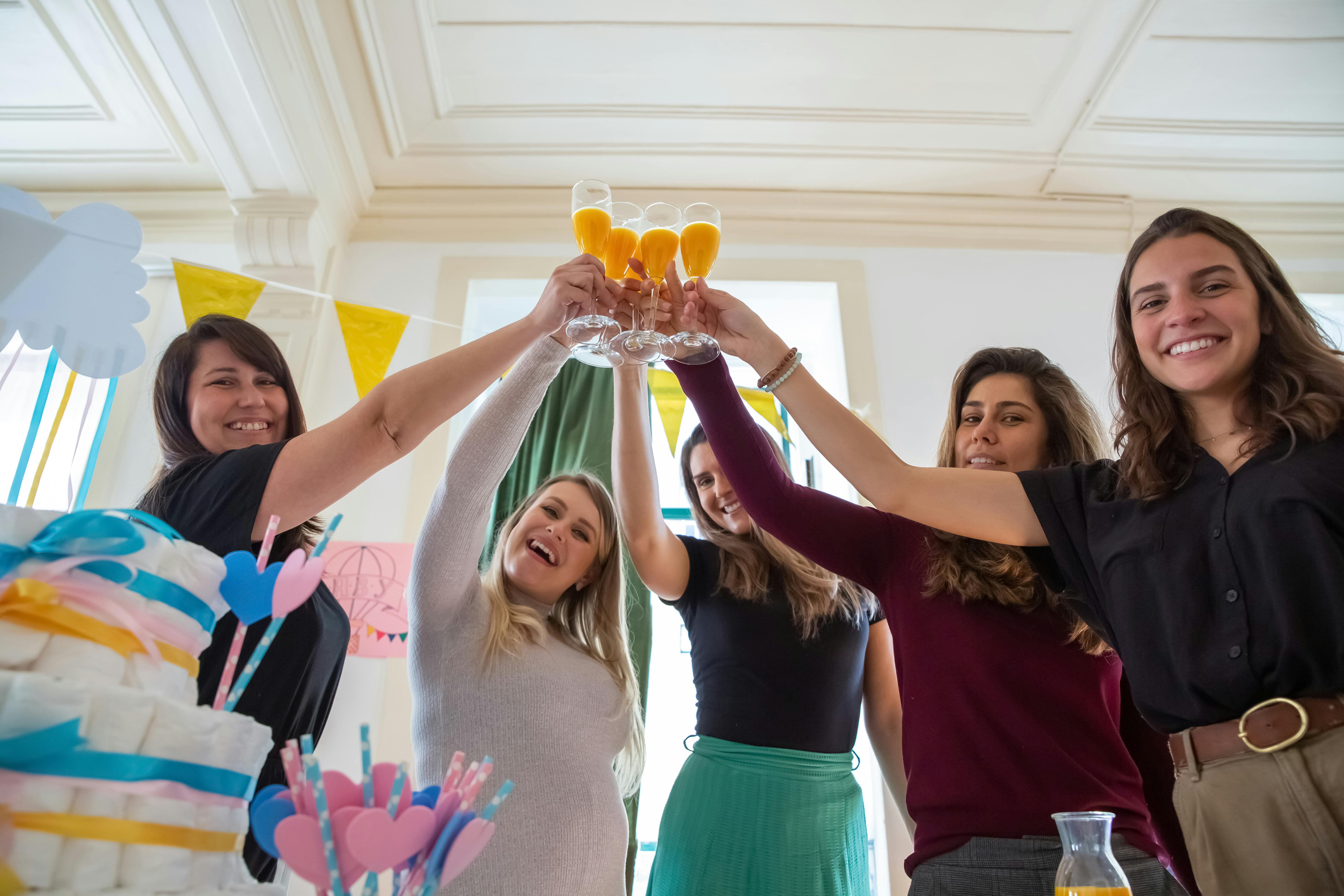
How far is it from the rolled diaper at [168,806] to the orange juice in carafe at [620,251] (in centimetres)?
105

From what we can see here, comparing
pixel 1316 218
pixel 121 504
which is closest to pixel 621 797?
pixel 121 504

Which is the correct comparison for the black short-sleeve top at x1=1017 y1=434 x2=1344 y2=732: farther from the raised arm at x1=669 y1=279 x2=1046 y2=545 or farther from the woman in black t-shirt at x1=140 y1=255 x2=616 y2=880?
the woman in black t-shirt at x1=140 y1=255 x2=616 y2=880

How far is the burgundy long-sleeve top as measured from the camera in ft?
3.59

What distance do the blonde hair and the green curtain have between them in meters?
0.65

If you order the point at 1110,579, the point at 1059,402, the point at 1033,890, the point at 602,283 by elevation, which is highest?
the point at 602,283

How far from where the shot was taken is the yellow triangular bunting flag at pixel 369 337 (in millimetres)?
2133

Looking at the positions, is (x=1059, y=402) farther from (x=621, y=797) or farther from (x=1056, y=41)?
(x=1056, y=41)

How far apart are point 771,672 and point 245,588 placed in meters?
1.13

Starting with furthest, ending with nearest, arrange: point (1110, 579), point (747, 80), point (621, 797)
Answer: point (747, 80)
point (621, 797)
point (1110, 579)

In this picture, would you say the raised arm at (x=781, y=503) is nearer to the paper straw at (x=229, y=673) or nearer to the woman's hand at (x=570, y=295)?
the woman's hand at (x=570, y=295)

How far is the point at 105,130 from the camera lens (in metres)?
2.66

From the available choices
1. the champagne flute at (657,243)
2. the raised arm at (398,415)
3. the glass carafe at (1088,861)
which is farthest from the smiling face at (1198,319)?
the raised arm at (398,415)

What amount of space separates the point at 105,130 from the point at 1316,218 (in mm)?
4338

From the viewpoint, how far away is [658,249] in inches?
56.8
